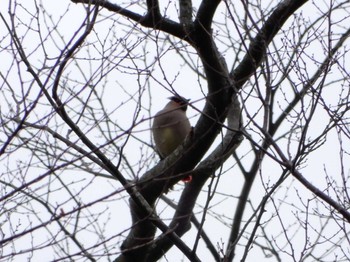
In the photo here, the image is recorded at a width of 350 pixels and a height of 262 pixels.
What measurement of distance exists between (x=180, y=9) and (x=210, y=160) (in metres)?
1.01

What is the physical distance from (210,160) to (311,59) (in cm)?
95

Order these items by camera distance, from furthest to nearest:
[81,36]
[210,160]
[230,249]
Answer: [210,160] < [230,249] < [81,36]

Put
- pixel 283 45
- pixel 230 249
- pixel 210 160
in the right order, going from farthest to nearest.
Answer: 1. pixel 210 160
2. pixel 283 45
3. pixel 230 249

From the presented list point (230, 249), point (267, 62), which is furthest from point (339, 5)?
point (230, 249)

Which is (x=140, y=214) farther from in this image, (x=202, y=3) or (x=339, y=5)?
(x=339, y=5)

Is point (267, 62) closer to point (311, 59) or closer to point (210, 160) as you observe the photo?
point (311, 59)

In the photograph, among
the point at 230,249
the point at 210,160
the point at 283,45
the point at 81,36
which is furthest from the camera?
the point at 210,160

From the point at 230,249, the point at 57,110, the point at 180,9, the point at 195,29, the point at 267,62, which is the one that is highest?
the point at 180,9

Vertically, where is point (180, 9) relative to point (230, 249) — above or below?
above

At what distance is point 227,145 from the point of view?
5.08m

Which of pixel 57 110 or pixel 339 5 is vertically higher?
pixel 339 5

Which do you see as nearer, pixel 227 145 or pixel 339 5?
pixel 227 145

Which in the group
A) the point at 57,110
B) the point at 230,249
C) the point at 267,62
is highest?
the point at 57,110

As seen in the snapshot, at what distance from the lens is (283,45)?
15.9 ft
